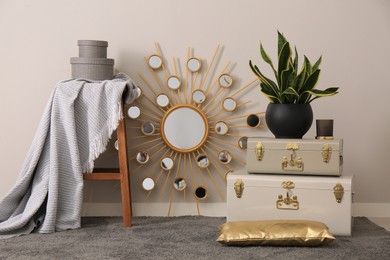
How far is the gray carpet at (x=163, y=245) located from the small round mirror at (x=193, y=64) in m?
Answer: 0.81

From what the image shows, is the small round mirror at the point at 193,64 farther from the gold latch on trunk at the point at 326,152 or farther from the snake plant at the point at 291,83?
the gold latch on trunk at the point at 326,152

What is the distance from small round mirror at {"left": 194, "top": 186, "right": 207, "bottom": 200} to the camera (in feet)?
11.1

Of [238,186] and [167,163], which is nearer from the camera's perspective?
[238,186]

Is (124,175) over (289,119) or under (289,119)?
under

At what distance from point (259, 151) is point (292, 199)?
0.26 meters

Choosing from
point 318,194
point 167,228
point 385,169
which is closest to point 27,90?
point 167,228

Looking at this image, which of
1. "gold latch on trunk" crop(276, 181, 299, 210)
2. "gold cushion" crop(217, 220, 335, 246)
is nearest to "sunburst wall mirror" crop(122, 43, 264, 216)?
"gold latch on trunk" crop(276, 181, 299, 210)

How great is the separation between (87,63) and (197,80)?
608mm

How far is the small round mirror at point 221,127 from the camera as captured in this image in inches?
133

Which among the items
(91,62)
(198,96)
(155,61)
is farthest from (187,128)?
(91,62)

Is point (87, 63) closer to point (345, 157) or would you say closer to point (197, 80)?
point (197, 80)

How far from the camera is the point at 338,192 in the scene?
2.79 m

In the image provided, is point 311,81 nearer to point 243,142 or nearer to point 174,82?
point 243,142

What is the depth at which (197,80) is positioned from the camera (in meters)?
3.41
